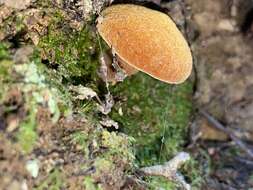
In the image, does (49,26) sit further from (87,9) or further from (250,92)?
(250,92)

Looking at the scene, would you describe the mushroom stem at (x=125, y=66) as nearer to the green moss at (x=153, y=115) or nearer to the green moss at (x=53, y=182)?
the green moss at (x=153, y=115)

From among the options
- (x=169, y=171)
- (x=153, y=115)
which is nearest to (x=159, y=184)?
(x=169, y=171)

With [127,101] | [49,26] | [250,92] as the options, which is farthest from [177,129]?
[49,26]

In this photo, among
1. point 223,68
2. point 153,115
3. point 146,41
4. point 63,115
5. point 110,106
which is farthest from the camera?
point 223,68

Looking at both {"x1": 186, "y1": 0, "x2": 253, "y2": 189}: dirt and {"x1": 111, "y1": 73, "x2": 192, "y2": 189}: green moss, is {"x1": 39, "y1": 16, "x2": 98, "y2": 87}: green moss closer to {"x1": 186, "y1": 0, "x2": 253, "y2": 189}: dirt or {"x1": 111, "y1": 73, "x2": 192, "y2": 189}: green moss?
{"x1": 111, "y1": 73, "x2": 192, "y2": 189}: green moss

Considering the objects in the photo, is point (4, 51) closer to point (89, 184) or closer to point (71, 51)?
point (71, 51)

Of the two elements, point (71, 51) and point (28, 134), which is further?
point (71, 51)

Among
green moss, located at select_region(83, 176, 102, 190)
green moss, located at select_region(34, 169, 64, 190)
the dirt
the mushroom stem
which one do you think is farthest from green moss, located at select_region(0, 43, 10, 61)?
the dirt

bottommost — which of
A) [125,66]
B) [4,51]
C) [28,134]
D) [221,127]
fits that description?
[221,127]
